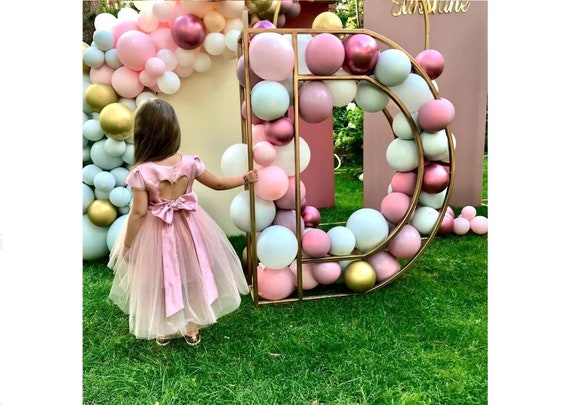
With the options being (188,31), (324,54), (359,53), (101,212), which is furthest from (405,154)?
(101,212)

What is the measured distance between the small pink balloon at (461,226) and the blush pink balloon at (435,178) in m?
1.25

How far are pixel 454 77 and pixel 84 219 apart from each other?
3.67m

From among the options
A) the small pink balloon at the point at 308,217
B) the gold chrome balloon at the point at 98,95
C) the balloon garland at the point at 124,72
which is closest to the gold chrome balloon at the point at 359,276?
the small pink balloon at the point at 308,217

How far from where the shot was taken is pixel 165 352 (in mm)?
2408

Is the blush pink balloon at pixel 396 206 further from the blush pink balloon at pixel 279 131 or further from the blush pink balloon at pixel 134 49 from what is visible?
the blush pink balloon at pixel 134 49

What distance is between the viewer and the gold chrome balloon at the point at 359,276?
2975 millimetres

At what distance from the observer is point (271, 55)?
8.32 ft

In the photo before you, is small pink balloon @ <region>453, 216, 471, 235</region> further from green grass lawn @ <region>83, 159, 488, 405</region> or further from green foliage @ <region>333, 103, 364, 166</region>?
green foliage @ <region>333, 103, 364, 166</region>

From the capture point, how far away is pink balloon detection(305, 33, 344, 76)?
264 centimetres

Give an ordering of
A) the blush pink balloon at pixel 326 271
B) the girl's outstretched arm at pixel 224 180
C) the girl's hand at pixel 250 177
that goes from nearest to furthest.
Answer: the girl's outstretched arm at pixel 224 180 < the girl's hand at pixel 250 177 < the blush pink balloon at pixel 326 271
